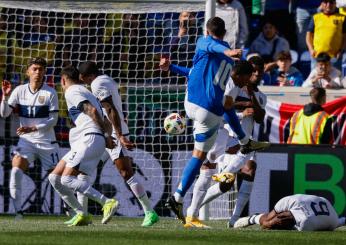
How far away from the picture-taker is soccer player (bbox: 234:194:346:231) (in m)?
13.1

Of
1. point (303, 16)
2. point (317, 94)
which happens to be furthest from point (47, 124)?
point (303, 16)

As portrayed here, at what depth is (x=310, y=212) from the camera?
43.0 feet

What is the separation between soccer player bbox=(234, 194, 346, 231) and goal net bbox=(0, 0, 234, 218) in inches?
142

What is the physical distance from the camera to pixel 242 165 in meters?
14.6

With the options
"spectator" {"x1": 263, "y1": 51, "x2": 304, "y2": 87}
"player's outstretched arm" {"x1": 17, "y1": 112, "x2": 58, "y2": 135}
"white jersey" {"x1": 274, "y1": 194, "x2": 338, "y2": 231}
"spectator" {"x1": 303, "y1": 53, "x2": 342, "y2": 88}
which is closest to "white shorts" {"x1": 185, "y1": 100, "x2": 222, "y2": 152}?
"white jersey" {"x1": 274, "y1": 194, "x2": 338, "y2": 231}

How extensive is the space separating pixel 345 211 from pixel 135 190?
3.40 metres

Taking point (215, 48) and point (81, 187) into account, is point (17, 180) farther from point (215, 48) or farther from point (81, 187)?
point (215, 48)

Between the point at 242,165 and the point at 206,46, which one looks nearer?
the point at 206,46

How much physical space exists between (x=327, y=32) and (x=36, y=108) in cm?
630

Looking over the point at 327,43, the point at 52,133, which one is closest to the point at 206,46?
the point at 52,133

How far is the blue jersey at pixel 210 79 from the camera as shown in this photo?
13.7 metres

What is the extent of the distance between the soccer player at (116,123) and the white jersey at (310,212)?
76.0 inches

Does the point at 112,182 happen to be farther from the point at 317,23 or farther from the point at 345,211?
the point at 317,23

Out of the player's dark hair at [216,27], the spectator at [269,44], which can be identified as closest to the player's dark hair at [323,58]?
the spectator at [269,44]
